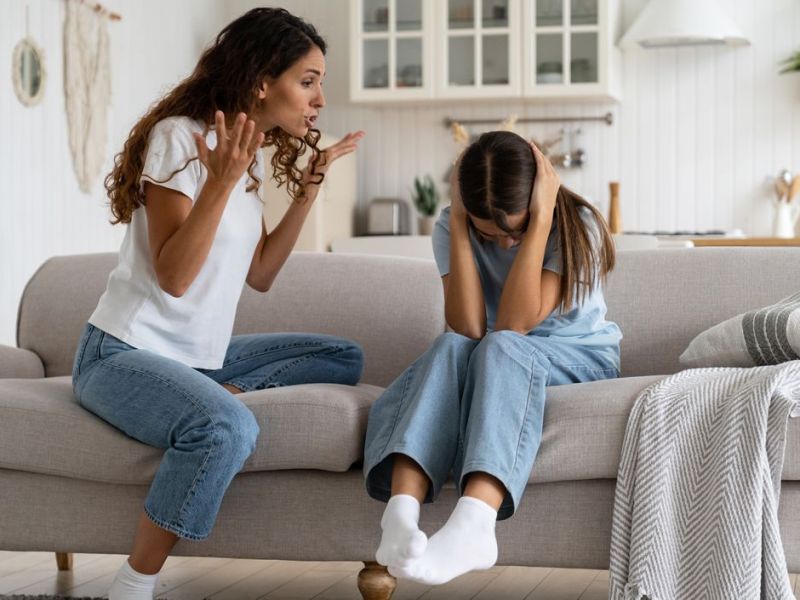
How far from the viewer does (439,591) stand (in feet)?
8.34

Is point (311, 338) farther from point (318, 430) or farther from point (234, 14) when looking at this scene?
point (234, 14)

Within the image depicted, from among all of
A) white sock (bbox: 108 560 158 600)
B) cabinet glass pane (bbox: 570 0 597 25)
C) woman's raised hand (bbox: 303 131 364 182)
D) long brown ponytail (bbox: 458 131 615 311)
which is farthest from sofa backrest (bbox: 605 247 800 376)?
cabinet glass pane (bbox: 570 0 597 25)

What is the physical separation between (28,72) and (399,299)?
229cm

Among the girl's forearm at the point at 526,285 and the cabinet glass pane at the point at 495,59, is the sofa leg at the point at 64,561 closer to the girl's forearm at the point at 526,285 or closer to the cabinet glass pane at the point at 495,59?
the girl's forearm at the point at 526,285

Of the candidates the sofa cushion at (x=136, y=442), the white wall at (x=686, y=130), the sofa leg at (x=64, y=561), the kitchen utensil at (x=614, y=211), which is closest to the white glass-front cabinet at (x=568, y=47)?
the white wall at (x=686, y=130)

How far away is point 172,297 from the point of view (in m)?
2.09

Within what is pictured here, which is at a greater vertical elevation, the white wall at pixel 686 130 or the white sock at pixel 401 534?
the white wall at pixel 686 130

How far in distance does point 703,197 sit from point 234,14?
8.60 feet

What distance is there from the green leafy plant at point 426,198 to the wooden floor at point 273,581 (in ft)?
10.4

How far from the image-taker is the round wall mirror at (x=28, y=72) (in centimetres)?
424

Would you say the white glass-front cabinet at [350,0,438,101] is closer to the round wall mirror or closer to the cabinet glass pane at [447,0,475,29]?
the cabinet glass pane at [447,0,475,29]

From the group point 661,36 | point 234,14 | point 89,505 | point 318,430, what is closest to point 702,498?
point 318,430

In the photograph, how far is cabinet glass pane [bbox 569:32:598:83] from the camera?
543cm

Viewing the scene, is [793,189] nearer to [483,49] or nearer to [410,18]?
[483,49]
